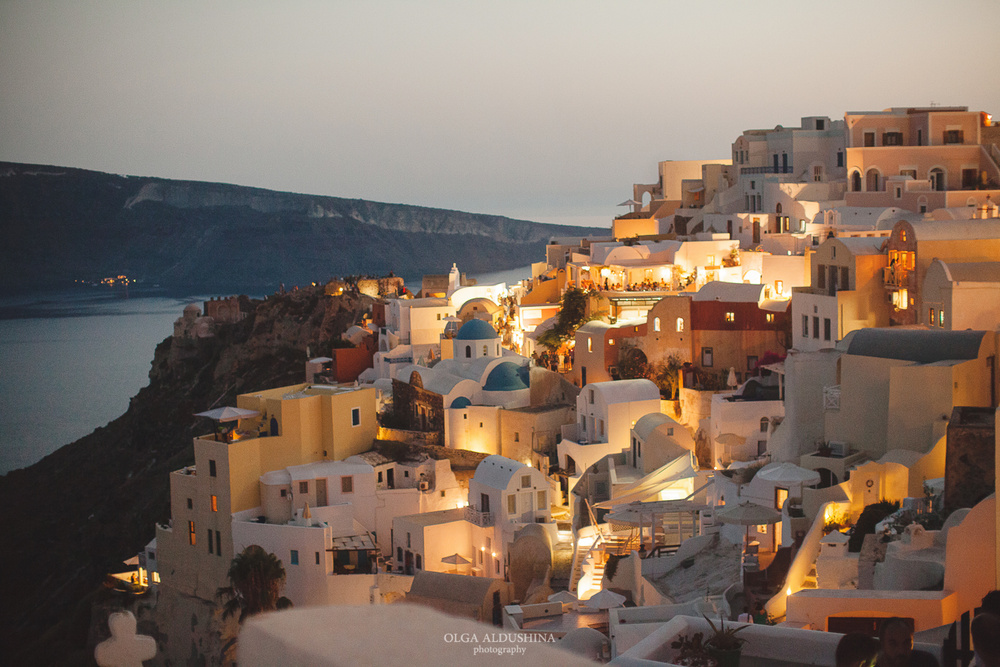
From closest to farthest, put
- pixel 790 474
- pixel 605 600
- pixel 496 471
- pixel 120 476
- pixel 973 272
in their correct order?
pixel 605 600
pixel 790 474
pixel 973 272
pixel 496 471
pixel 120 476

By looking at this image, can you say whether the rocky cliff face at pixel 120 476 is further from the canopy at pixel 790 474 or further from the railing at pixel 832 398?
the railing at pixel 832 398

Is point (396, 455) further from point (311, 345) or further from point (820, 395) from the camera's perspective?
point (311, 345)

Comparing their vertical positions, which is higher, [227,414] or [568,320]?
[568,320]

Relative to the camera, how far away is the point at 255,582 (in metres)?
21.5

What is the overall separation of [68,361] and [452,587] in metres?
53.0

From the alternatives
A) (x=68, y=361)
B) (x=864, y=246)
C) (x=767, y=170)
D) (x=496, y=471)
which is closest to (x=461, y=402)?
(x=496, y=471)

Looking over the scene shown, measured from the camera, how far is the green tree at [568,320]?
29766 mm

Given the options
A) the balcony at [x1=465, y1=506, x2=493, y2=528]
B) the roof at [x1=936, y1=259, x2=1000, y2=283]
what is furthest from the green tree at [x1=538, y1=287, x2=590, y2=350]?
the roof at [x1=936, y1=259, x2=1000, y2=283]

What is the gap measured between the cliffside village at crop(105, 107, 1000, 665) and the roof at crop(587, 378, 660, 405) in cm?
5

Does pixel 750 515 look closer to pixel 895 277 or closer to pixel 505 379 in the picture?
pixel 895 277

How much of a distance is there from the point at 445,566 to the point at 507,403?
5.41 meters

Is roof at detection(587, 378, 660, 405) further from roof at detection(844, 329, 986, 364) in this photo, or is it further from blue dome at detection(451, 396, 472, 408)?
roof at detection(844, 329, 986, 364)

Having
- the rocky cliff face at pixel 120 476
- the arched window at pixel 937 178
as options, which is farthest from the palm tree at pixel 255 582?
the arched window at pixel 937 178

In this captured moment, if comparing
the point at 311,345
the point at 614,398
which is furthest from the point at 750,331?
the point at 311,345
